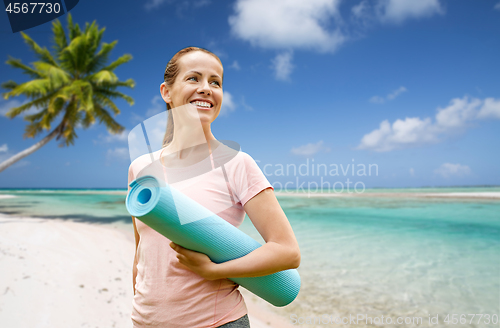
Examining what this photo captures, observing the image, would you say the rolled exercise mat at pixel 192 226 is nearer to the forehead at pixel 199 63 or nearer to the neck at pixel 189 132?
the neck at pixel 189 132

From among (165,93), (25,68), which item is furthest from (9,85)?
(165,93)

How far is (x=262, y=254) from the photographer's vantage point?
2.68 ft

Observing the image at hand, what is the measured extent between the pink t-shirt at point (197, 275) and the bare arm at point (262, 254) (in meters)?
0.05

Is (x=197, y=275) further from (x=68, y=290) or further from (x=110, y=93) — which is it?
(x=110, y=93)

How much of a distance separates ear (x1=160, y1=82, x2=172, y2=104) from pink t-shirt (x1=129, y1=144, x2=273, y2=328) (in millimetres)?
337

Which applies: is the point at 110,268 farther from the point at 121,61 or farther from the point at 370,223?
the point at 121,61

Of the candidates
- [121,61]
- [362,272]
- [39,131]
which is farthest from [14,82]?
[362,272]

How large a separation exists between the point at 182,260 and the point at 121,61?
15258mm

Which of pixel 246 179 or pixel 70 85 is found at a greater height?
pixel 70 85

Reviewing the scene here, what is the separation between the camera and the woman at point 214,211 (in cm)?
83

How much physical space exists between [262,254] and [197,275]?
0.24 m

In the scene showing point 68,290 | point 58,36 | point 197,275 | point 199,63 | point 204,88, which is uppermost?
point 58,36

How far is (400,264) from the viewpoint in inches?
222

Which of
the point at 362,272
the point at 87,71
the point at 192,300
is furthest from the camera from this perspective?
the point at 87,71
